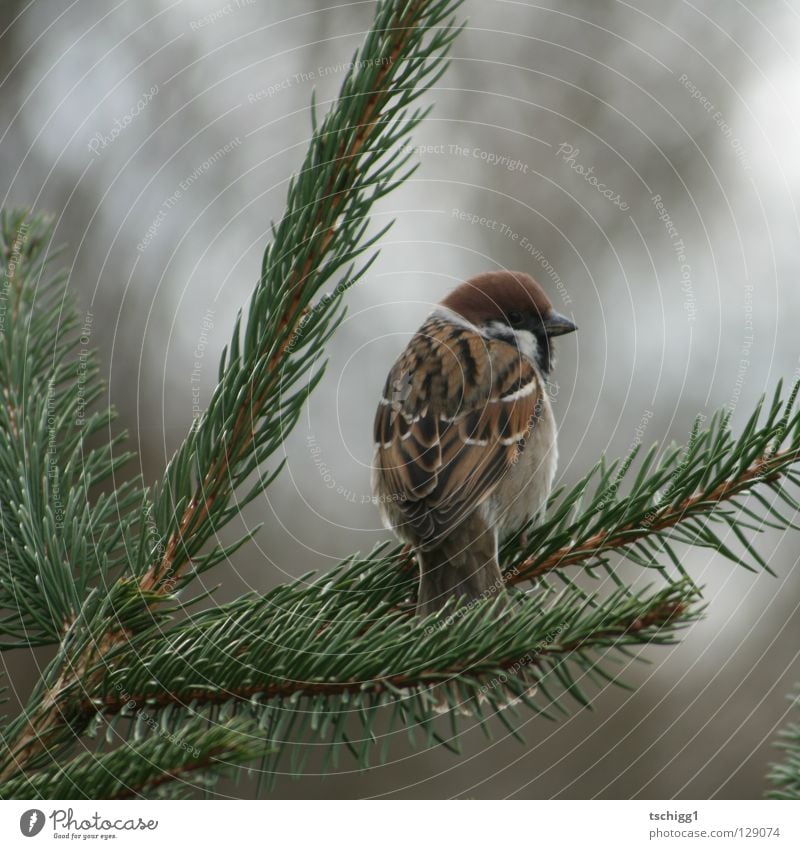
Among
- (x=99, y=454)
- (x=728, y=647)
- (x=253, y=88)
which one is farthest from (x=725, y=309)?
(x=99, y=454)

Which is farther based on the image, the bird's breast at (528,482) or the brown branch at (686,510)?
the bird's breast at (528,482)

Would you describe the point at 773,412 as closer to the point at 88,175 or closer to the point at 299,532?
the point at 88,175

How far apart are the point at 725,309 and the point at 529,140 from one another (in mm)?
1557

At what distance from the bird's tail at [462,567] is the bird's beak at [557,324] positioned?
0.84 metres

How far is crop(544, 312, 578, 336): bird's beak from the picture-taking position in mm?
2576

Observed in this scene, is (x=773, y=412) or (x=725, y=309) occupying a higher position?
(x=725, y=309)

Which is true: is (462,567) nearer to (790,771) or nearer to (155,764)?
(790,771)

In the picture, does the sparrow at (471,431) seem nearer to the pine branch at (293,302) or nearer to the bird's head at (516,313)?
the bird's head at (516,313)

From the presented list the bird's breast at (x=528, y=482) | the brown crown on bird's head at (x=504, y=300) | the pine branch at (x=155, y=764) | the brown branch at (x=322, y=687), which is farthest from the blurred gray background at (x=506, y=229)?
the pine branch at (x=155, y=764)

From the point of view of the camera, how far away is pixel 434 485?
6.80 feet

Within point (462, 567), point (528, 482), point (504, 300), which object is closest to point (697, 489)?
point (462, 567)

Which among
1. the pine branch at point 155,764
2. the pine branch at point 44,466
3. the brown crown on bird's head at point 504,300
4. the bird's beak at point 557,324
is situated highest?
the brown crown on bird's head at point 504,300

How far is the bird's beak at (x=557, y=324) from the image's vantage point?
258cm

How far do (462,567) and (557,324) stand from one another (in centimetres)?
105
